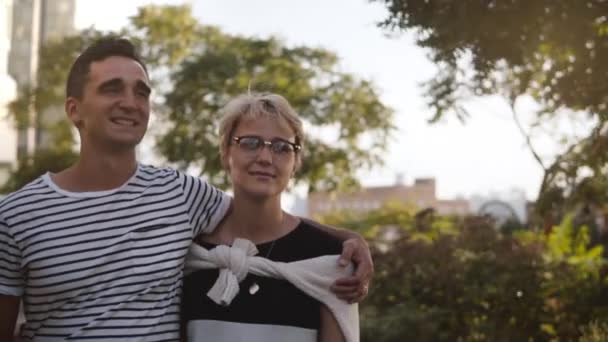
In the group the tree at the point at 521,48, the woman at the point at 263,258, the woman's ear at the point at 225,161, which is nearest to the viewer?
the woman at the point at 263,258

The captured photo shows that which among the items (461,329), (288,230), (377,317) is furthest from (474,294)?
(288,230)

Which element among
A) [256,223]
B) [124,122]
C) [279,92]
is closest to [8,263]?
[124,122]

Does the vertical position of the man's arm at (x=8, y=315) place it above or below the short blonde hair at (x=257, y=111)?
below

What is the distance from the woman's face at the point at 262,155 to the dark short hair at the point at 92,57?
424 millimetres

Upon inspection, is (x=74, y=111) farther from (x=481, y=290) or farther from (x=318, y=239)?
(x=481, y=290)

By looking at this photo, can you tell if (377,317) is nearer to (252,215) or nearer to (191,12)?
(252,215)

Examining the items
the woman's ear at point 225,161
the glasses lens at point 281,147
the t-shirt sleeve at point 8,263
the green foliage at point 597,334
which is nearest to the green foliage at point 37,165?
the green foliage at point 597,334

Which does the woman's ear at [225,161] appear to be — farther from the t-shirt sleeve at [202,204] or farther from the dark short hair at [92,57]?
the dark short hair at [92,57]

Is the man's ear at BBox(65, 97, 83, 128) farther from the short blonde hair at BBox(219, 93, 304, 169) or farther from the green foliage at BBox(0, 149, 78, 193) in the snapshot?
the green foliage at BBox(0, 149, 78, 193)

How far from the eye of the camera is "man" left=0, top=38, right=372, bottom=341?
254 cm

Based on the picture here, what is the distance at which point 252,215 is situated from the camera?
2891 mm

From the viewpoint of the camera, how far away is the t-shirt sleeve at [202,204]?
2.88 metres

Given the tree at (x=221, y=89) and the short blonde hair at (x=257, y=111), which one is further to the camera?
the tree at (x=221, y=89)

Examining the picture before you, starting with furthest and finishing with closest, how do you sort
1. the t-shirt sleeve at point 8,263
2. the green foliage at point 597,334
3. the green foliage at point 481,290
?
the green foliage at point 481,290 < the green foliage at point 597,334 < the t-shirt sleeve at point 8,263
